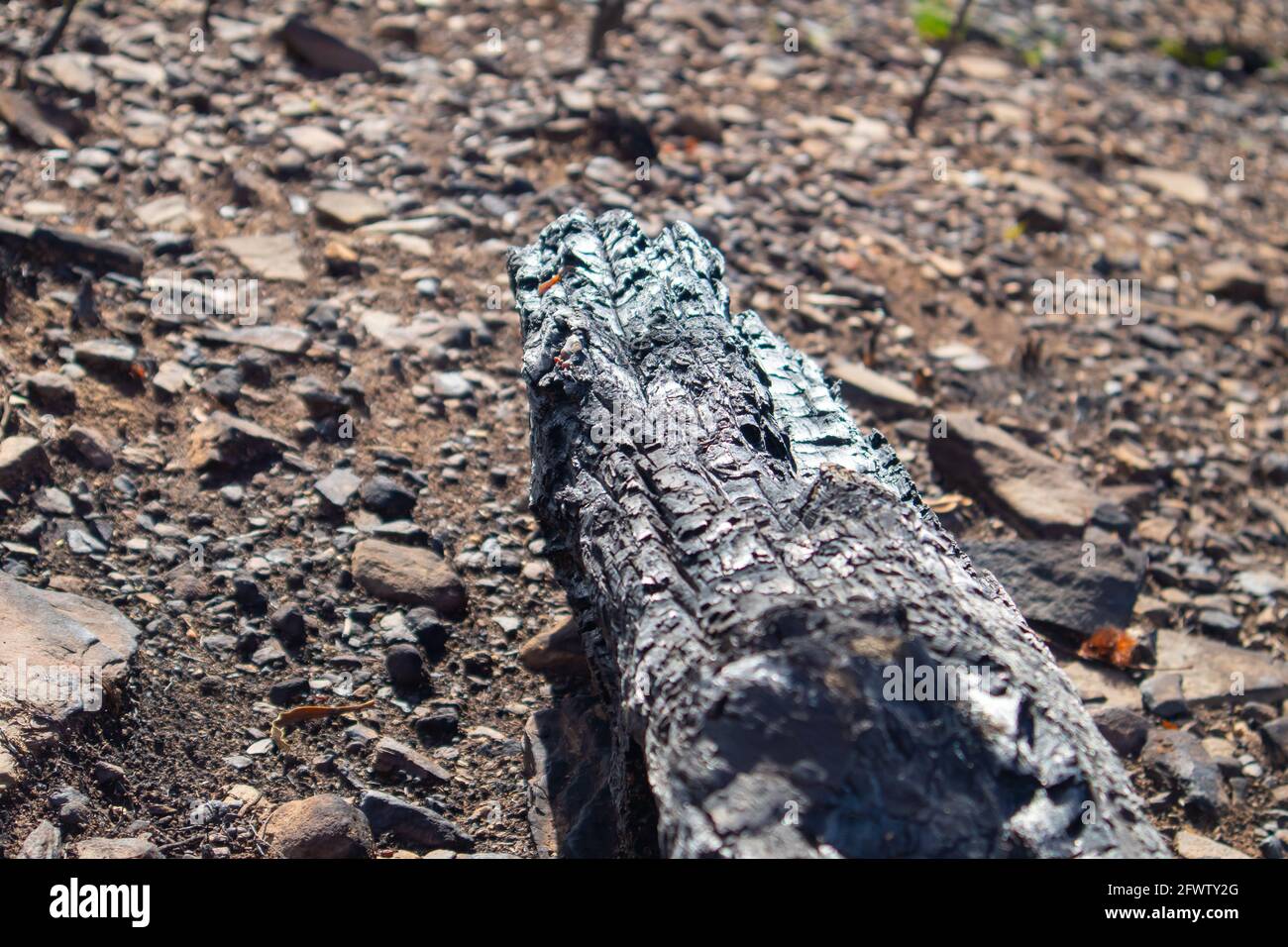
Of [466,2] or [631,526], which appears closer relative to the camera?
[631,526]

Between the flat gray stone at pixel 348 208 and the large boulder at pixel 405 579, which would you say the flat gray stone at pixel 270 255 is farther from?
the large boulder at pixel 405 579

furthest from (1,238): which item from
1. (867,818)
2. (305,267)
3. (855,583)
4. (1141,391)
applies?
(1141,391)

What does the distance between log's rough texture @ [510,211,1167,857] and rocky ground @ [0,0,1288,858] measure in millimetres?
902

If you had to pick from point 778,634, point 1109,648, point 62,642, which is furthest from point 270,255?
point 1109,648

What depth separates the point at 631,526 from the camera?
2.66 meters

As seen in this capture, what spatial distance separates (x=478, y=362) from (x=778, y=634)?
286cm

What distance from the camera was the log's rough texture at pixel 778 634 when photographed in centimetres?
214

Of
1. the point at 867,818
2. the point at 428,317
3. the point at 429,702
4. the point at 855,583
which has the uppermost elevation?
the point at 855,583

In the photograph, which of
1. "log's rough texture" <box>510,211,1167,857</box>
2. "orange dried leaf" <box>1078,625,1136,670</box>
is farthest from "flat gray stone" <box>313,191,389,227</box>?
"orange dried leaf" <box>1078,625,1136,670</box>

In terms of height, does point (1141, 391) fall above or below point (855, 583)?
below

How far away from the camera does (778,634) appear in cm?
229

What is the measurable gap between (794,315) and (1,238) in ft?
11.2

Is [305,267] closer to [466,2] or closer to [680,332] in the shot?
[680,332]

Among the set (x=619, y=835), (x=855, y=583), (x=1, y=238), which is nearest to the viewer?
(x=855, y=583)
